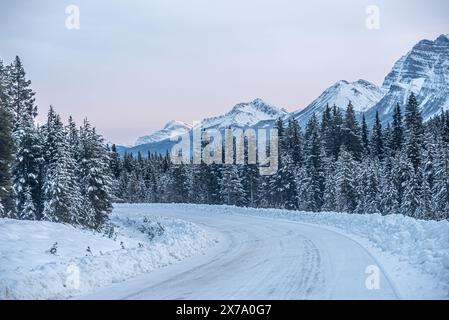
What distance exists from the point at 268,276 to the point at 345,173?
44.0 meters

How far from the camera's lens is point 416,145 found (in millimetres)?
53562

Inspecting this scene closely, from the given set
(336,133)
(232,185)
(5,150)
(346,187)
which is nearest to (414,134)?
(346,187)

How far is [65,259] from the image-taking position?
1412 centimetres

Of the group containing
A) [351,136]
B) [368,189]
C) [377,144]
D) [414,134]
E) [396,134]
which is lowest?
[368,189]

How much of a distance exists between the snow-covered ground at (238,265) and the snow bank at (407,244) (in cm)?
4

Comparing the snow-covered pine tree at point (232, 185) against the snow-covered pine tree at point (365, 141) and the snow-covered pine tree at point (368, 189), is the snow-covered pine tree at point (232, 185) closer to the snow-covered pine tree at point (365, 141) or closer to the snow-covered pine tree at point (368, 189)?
the snow-covered pine tree at point (365, 141)

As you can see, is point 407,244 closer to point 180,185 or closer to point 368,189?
point 368,189

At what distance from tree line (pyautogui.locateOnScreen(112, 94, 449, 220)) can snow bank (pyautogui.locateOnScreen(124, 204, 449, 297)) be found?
25393 millimetres

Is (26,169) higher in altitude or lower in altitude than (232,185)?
higher

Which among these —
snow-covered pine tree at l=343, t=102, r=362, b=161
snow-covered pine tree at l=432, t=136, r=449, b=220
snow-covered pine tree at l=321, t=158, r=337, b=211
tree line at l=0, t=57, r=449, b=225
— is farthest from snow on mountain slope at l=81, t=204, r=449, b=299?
snow-covered pine tree at l=343, t=102, r=362, b=161

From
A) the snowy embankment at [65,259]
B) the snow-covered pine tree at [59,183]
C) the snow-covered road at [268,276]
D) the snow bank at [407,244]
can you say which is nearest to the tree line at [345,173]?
the snow-covered pine tree at [59,183]
